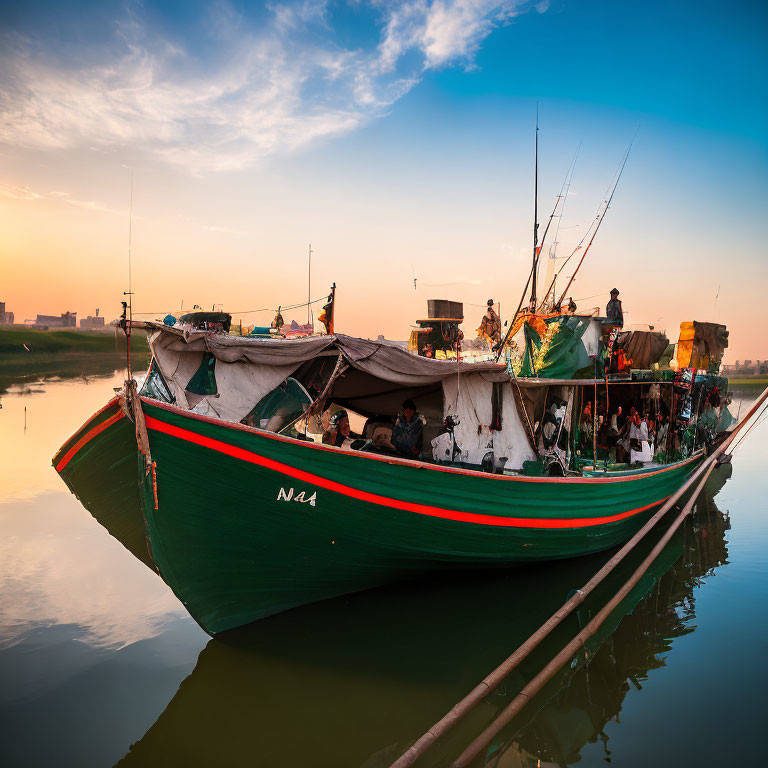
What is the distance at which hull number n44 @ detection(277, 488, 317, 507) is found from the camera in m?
5.20

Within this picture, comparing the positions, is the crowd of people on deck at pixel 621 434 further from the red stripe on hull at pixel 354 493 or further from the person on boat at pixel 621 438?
the red stripe on hull at pixel 354 493

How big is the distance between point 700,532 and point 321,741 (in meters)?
9.70

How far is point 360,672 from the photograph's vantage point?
5.44 meters

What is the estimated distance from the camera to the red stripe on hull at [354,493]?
4766 mm

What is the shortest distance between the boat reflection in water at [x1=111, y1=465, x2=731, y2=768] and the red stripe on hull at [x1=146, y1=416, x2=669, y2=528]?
40.6 inches

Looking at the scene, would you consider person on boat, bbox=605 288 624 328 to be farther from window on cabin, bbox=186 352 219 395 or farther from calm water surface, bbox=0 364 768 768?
window on cabin, bbox=186 352 219 395

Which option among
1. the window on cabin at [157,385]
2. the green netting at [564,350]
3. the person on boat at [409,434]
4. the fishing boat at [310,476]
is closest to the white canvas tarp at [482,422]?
the fishing boat at [310,476]

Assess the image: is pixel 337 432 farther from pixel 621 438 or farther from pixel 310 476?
pixel 621 438

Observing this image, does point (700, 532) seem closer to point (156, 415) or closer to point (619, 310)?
point (619, 310)

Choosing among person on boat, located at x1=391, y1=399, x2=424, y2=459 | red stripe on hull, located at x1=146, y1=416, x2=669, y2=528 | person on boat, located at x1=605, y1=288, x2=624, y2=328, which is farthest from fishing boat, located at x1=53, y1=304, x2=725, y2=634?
person on boat, located at x1=605, y1=288, x2=624, y2=328

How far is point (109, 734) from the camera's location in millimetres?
4617

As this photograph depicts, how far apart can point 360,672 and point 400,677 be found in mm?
401

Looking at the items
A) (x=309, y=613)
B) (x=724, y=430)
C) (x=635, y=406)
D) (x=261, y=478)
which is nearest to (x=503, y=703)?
(x=309, y=613)

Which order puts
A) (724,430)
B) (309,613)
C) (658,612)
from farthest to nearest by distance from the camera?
(724,430) < (658,612) < (309,613)
